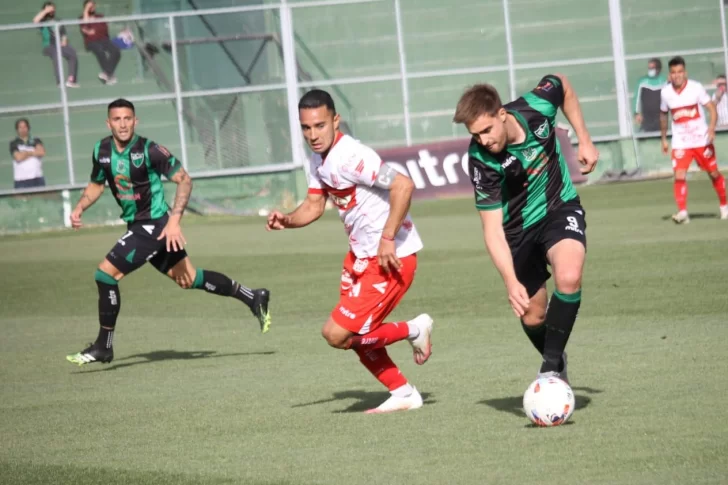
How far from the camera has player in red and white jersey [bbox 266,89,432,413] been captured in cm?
727

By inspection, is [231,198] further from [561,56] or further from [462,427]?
[462,427]

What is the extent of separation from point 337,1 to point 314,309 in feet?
52.1

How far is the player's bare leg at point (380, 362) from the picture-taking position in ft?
24.0

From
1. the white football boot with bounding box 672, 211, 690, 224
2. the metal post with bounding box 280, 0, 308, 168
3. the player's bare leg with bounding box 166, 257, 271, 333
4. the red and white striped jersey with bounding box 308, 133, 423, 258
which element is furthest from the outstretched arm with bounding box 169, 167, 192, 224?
the metal post with bounding box 280, 0, 308, 168

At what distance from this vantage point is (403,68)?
2734cm

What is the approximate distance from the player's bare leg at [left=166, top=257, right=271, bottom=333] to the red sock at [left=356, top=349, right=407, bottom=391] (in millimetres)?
3369

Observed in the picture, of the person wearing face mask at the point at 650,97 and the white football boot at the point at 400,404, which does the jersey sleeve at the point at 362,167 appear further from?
the person wearing face mask at the point at 650,97

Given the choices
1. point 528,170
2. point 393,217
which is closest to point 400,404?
point 393,217

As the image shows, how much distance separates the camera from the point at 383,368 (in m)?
7.52

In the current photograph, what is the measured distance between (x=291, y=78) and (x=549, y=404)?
851 inches

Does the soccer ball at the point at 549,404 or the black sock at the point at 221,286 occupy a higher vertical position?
the black sock at the point at 221,286

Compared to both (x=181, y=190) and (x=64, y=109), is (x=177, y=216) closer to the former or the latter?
(x=181, y=190)

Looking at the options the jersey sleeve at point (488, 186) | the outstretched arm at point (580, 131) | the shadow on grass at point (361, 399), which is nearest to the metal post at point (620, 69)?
the shadow on grass at point (361, 399)

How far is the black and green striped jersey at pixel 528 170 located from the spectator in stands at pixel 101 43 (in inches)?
848
